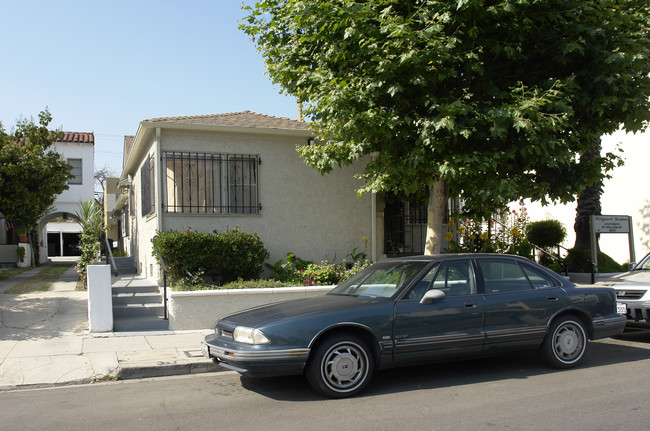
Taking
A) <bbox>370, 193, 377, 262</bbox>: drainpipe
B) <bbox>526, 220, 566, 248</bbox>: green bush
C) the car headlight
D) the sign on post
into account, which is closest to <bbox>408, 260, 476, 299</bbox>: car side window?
the car headlight

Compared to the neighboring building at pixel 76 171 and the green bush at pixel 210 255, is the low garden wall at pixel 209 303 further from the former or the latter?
the neighboring building at pixel 76 171

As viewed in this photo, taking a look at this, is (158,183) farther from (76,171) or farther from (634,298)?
(76,171)

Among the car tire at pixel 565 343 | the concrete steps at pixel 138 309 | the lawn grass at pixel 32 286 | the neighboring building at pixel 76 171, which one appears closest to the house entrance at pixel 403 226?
the concrete steps at pixel 138 309

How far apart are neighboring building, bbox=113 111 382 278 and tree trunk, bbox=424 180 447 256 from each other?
2.57 metres

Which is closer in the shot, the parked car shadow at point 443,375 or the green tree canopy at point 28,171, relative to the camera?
the parked car shadow at point 443,375

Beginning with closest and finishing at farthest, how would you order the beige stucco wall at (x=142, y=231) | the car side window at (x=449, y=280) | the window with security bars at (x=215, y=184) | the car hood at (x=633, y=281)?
the car side window at (x=449, y=280) → the car hood at (x=633, y=281) → the window with security bars at (x=215, y=184) → the beige stucco wall at (x=142, y=231)

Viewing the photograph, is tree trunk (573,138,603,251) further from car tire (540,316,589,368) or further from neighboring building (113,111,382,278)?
car tire (540,316,589,368)

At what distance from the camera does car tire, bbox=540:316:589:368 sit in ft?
22.0

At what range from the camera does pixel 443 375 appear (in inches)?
260

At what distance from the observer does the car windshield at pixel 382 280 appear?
250 inches

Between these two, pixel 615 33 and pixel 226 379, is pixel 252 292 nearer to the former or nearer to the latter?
pixel 226 379

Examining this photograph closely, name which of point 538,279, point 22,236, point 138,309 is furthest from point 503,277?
point 22,236

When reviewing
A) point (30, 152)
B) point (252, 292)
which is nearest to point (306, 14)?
point (252, 292)

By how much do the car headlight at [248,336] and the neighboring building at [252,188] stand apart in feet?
19.3
